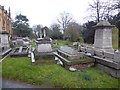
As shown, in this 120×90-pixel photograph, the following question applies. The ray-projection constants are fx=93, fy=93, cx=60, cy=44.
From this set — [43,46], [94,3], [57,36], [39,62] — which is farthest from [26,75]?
[57,36]

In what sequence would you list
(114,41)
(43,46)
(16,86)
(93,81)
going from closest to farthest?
(16,86) < (93,81) < (43,46) < (114,41)

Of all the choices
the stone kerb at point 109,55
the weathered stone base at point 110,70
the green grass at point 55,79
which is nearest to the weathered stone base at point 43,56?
the green grass at point 55,79

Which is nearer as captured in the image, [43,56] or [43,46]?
[43,56]

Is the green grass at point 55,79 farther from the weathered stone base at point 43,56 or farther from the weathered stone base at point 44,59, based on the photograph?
the weathered stone base at point 43,56

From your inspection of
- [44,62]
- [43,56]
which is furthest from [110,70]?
[43,56]

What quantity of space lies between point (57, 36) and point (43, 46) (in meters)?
35.5

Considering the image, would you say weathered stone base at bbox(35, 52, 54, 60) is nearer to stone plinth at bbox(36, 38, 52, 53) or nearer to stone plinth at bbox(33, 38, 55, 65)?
stone plinth at bbox(33, 38, 55, 65)

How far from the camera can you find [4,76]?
5.53m

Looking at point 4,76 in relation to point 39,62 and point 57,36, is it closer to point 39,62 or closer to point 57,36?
point 39,62

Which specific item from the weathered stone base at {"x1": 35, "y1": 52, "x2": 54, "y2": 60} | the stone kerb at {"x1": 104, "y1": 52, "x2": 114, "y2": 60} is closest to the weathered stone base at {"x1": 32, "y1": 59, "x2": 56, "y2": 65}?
the weathered stone base at {"x1": 35, "y1": 52, "x2": 54, "y2": 60}

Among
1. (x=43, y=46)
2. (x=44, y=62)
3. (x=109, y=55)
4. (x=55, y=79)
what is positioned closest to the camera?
(x=55, y=79)

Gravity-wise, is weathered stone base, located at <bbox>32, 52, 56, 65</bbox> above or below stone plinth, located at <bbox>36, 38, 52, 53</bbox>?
below

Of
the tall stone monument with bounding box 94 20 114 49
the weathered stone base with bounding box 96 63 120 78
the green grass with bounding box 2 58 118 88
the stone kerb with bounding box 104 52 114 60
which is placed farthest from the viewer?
the tall stone monument with bounding box 94 20 114 49

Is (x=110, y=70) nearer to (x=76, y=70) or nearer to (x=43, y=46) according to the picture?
(x=76, y=70)
